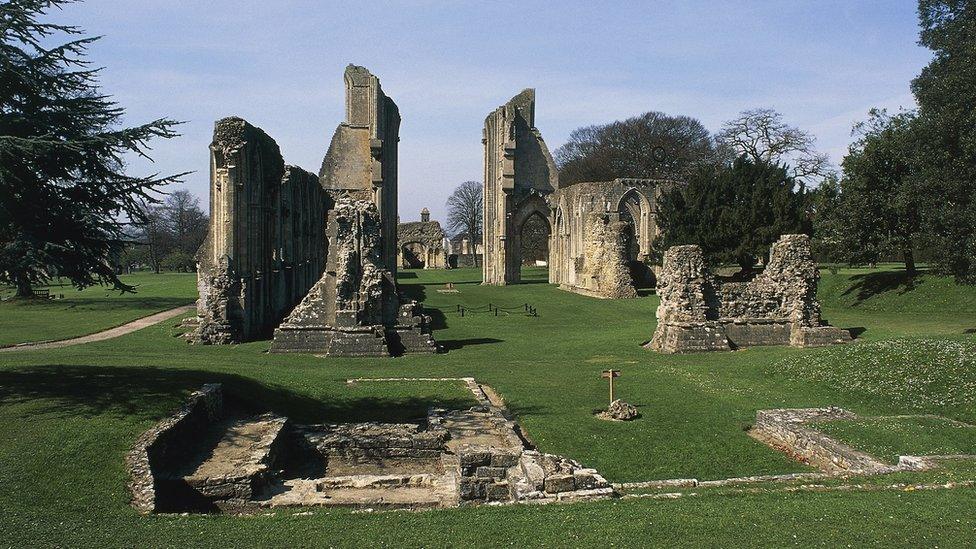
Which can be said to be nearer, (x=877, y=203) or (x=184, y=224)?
(x=877, y=203)

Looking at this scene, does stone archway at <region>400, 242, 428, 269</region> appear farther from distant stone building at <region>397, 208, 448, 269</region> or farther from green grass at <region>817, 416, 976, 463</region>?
green grass at <region>817, 416, 976, 463</region>

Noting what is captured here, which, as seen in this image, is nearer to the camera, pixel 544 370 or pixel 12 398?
pixel 12 398

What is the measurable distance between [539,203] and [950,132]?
35709 mm

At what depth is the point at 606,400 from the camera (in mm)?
14750

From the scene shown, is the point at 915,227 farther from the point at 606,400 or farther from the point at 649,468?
the point at 649,468

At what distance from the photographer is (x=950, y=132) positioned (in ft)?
71.3

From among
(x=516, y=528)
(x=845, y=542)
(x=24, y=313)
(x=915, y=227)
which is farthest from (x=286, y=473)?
(x=915, y=227)

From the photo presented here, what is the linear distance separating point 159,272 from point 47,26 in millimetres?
68501

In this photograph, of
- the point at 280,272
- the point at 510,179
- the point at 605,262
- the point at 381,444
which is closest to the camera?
the point at 381,444

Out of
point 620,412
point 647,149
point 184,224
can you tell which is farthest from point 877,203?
point 184,224

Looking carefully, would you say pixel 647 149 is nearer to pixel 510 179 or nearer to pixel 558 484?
pixel 510 179

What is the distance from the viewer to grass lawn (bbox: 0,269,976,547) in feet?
23.5

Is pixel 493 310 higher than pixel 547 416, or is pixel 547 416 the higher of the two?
pixel 493 310

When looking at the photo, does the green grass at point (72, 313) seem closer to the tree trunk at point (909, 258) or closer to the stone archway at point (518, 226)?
the stone archway at point (518, 226)
